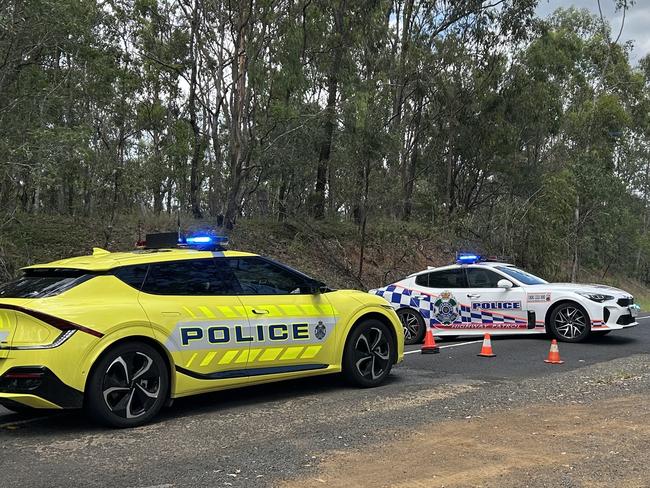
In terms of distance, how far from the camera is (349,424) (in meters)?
5.77

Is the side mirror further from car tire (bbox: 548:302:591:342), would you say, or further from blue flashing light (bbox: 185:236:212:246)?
blue flashing light (bbox: 185:236:212:246)

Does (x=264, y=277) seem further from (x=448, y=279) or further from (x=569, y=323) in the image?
(x=569, y=323)

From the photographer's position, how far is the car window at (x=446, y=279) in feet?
40.0

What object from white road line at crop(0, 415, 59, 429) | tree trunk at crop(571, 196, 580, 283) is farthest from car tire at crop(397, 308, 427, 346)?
tree trunk at crop(571, 196, 580, 283)

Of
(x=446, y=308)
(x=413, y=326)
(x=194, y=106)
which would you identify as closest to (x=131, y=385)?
(x=413, y=326)

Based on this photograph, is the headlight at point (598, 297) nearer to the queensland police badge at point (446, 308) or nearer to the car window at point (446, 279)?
the car window at point (446, 279)

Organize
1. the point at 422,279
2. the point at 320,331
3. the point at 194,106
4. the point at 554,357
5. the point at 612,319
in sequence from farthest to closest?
the point at 194,106, the point at 422,279, the point at 612,319, the point at 554,357, the point at 320,331

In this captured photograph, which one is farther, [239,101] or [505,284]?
[239,101]

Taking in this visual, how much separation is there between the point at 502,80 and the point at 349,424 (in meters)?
23.6

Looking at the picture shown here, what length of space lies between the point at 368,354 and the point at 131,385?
2842 mm

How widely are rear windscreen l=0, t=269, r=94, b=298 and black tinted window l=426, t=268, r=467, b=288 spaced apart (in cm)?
783

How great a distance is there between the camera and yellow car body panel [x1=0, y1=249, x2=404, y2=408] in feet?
17.4

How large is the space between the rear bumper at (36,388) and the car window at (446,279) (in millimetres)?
8214

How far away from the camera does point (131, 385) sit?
18.6ft
